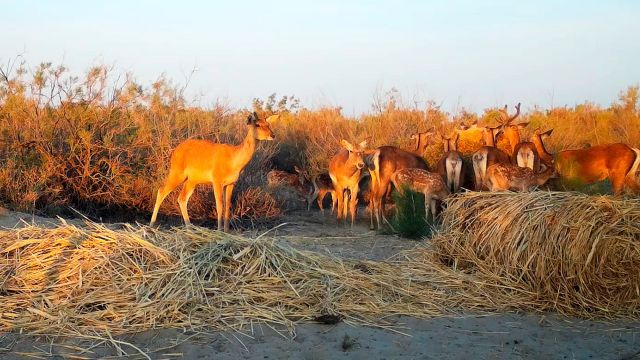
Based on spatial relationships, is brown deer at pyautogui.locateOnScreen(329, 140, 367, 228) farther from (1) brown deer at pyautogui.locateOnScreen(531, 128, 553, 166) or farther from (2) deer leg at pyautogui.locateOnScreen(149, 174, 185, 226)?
(2) deer leg at pyautogui.locateOnScreen(149, 174, 185, 226)

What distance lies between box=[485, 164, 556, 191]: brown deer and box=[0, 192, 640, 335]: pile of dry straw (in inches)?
214

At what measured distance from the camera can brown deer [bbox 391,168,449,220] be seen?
14328mm

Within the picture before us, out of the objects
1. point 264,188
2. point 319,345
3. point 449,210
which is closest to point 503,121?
point 264,188

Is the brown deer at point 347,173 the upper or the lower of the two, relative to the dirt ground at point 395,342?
upper

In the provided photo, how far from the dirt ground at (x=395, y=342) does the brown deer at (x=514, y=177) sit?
6518 millimetres

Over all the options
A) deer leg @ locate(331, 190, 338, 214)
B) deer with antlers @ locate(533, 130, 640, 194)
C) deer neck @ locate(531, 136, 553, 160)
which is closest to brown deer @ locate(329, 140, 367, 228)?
deer leg @ locate(331, 190, 338, 214)

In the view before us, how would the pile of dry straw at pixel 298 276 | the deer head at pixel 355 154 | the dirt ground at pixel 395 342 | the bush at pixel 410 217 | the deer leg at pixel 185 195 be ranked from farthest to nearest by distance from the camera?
the deer head at pixel 355 154, the deer leg at pixel 185 195, the bush at pixel 410 217, the pile of dry straw at pixel 298 276, the dirt ground at pixel 395 342

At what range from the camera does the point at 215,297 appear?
6664 mm

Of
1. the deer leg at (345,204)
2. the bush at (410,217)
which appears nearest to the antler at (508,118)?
the deer leg at (345,204)

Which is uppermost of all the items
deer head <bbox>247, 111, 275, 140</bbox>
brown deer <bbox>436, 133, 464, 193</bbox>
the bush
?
deer head <bbox>247, 111, 275, 140</bbox>

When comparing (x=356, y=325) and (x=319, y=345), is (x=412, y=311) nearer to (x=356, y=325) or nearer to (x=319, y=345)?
(x=356, y=325)

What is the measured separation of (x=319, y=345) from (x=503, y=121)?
12.9m

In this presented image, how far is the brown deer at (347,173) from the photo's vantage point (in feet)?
52.2

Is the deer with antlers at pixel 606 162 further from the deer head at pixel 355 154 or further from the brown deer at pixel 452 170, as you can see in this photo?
the deer head at pixel 355 154
